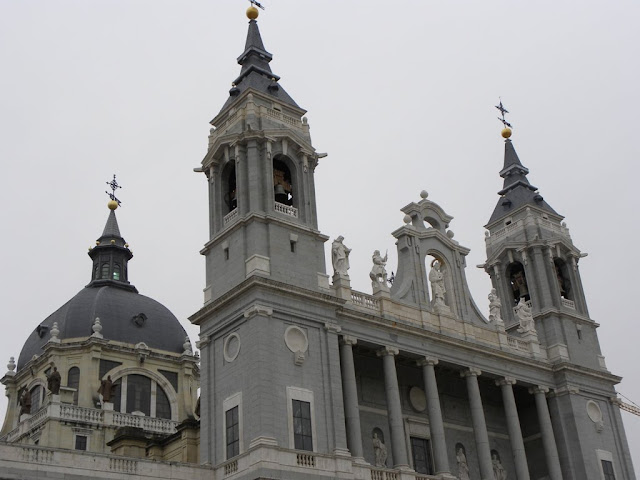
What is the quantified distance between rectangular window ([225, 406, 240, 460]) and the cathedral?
0.07m

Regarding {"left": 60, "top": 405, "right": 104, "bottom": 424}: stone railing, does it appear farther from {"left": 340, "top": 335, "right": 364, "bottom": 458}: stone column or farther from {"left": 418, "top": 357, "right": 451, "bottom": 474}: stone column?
{"left": 418, "top": 357, "right": 451, "bottom": 474}: stone column

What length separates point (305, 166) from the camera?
129ft

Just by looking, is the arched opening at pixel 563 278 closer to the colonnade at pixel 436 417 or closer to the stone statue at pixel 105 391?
the colonnade at pixel 436 417

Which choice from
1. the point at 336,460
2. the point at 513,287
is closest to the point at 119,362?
the point at 513,287

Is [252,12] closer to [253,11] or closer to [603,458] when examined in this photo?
[253,11]

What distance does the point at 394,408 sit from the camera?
36.8m

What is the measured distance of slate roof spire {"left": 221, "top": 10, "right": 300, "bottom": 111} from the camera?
1606 inches

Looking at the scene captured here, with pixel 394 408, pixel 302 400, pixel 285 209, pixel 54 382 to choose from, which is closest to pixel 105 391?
pixel 54 382

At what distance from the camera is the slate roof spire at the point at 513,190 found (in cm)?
5141

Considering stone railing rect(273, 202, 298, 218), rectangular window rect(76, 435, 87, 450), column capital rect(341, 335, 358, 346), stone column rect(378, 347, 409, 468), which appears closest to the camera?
stone column rect(378, 347, 409, 468)

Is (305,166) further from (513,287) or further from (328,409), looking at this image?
(513,287)

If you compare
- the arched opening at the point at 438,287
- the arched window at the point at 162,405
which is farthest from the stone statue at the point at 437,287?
the arched window at the point at 162,405

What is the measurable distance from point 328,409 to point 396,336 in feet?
19.0

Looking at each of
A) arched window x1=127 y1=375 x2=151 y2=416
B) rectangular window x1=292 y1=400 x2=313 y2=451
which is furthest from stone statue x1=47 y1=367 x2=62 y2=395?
rectangular window x1=292 y1=400 x2=313 y2=451
